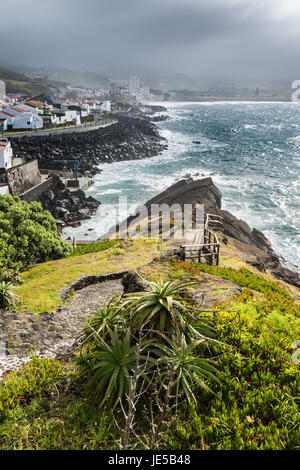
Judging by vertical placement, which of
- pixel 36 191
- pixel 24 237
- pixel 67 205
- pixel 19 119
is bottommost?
pixel 67 205

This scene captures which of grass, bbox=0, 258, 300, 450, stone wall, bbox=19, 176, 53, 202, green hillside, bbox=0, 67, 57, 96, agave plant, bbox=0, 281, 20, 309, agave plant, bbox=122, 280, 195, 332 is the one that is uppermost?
green hillside, bbox=0, 67, 57, 96

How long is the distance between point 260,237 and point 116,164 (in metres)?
38.9

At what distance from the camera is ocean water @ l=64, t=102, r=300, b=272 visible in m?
32.9

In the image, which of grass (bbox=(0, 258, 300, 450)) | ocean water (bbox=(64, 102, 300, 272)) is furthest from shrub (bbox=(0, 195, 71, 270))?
ocean water (bbox=(64, 102, 300, 272))

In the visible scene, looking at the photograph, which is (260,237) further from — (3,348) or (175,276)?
(3,348)

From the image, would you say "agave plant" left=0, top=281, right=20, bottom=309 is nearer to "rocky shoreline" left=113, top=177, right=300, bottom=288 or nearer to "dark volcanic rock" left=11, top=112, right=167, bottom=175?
"rocky shoreline" left=113, top=177, right=300, bottom=288

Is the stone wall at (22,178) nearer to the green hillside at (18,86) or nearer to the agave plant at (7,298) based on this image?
the agave plant at (7,298)

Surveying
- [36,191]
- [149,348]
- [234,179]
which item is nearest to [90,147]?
[36,191]

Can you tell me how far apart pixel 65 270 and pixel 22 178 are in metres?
26.5

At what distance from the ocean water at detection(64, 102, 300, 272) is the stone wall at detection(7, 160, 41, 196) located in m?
7.28

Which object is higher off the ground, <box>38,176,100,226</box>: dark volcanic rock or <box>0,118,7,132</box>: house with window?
<box>0,118,7,132</box>: house with window

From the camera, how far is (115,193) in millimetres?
43312

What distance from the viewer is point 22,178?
124 feet

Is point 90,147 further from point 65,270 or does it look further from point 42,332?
point 42,332
